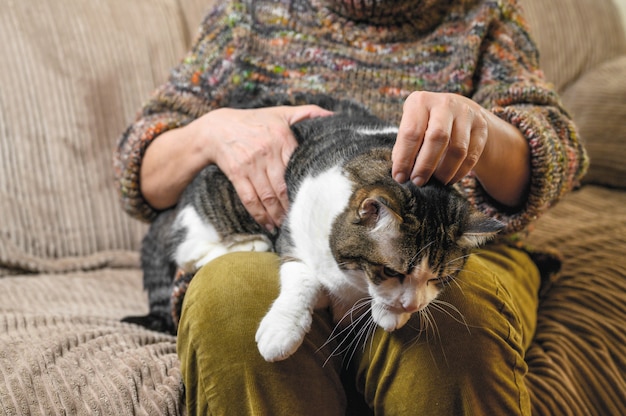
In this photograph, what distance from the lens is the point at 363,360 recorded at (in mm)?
798

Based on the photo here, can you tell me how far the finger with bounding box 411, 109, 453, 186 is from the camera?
0.71m

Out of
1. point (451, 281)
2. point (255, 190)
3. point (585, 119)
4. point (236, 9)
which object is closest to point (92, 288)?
point (255, 190)

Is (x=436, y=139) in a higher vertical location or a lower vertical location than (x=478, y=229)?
higher

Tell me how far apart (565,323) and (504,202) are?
0.24 metres

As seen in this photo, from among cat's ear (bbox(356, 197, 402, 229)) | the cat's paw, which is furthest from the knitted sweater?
the cat's paw

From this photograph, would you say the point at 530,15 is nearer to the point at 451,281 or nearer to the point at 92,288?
the point at 451,281

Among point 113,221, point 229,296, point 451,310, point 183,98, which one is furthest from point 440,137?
point 113,221

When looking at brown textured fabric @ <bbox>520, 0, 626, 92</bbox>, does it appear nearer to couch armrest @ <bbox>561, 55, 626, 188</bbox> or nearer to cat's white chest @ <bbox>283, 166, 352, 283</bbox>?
couch armrest @ <bbox>561, 55, 626, 188</bbox>

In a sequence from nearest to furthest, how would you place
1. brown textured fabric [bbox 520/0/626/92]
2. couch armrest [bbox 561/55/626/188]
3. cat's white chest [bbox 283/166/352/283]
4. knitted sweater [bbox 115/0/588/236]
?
cat's white chest [bbox 283/166/352/283] → knitted sweater [bbox 115/0/588/236] → couch armrest [bbox 561/55/626/188] → brown textured fabric [bbox 520/0/626/92]

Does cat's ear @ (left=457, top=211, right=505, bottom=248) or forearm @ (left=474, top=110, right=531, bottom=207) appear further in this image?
forearm @ (left=474, top=110, right=531, bottom=207)

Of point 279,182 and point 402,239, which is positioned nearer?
point 402,239

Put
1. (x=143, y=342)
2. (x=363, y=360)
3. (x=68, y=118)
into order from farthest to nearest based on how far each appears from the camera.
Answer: (x=68, y=118)
(x=143, y=342)
(x=363, y=360)

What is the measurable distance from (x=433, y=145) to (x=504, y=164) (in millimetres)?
270

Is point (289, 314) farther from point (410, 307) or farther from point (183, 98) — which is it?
point (183, 98)
